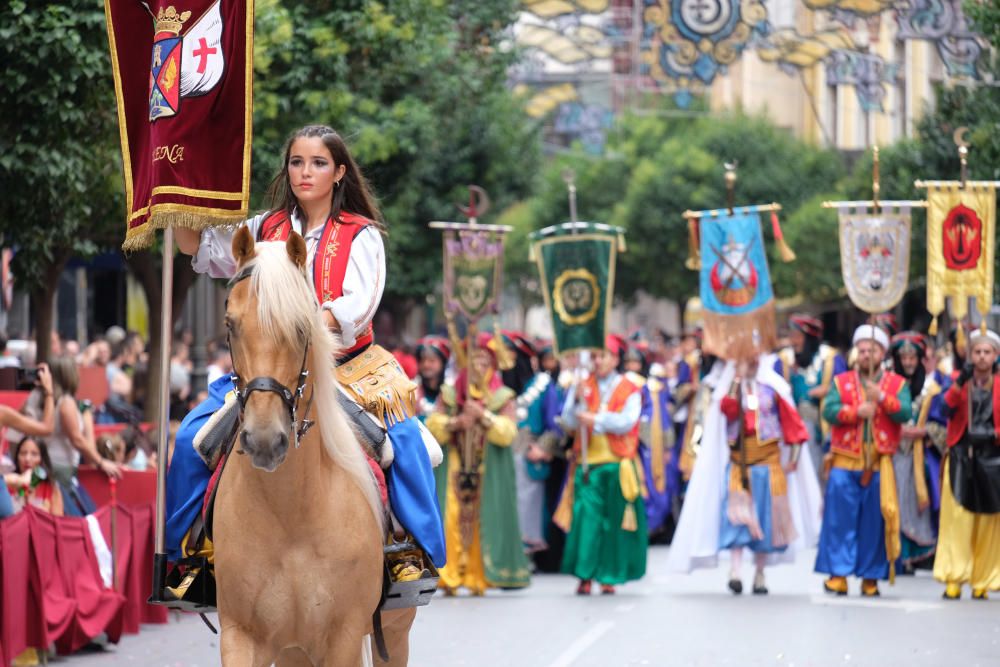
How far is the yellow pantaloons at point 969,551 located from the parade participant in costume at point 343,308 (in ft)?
30.2

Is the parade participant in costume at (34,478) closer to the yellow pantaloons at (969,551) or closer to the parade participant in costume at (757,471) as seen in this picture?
the parade participant in costume at (757,471)

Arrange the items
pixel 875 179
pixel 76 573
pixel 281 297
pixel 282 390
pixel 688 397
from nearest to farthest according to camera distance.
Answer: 1. pixel 282 390
2. pixel 281 297
3. pixel 76 573
4. pixel 875 179
5. pixel 688 397

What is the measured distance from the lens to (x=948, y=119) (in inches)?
965

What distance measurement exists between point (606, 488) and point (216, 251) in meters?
9.75

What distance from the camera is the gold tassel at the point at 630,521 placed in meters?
16.3

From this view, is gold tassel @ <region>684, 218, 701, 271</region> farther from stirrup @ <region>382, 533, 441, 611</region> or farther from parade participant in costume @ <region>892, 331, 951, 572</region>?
stirrup @ <region>382, 533, 441, 611</region>

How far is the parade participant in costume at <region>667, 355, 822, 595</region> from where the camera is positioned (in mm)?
16188

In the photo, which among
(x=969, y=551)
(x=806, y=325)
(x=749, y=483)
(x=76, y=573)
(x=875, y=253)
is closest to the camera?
(x=76, y=573)

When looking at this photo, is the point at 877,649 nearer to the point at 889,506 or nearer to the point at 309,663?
the point at 889,506

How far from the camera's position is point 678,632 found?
519 inches

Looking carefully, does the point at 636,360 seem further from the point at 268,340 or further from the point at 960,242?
the point at 268,340

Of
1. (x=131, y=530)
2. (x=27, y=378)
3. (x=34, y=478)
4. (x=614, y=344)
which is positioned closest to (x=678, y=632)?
(x=131, y=530)

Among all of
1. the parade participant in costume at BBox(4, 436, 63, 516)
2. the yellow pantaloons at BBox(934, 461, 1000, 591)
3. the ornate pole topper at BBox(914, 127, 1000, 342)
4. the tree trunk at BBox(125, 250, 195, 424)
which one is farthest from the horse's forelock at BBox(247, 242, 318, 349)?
the tree trunk at BBox(125, 250, 195, 424)

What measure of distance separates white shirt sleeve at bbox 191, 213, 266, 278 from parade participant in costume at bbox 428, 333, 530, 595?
9277 millimetres
